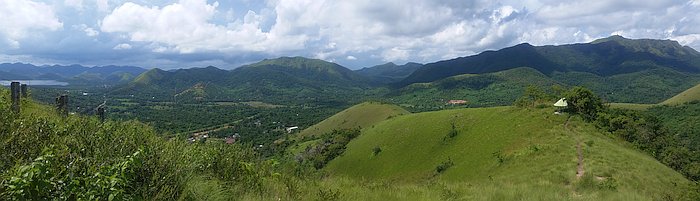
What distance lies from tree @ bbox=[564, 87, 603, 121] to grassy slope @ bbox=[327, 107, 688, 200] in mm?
2693

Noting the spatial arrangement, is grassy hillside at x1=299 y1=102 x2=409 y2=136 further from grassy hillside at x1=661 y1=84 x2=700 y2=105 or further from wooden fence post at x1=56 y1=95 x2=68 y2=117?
wooden fence post at x1=56 y1=95 x2=68 y2=117

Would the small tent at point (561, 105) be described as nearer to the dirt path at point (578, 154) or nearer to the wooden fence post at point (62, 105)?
the dirt path at point (578, 154)

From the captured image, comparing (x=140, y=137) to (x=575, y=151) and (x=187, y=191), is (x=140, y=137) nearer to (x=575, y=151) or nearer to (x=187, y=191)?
(x=187, y=191)

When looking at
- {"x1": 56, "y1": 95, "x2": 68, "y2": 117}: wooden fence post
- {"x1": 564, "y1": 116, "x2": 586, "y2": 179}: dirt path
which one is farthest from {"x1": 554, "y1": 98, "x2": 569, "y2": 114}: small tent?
{"x1": 56, "y1": 95, "x2": 68, "y2": 117}: wooden fence post

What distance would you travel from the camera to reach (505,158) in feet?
125

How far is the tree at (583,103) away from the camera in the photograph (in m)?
46.2

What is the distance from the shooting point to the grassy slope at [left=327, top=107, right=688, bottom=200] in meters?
12.8

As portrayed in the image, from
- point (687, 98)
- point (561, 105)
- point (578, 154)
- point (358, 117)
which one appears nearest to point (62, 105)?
point (578, 154)

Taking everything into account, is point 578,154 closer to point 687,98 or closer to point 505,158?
point 505,158

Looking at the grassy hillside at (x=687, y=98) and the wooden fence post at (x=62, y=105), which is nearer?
the wooden fence post at (x=62, y=105)

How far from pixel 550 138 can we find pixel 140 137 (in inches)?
1531

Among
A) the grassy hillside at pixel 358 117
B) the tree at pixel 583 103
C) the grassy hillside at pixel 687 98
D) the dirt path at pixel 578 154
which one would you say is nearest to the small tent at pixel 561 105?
the tree at pixel 583 103

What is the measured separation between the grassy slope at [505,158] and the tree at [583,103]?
2693 millimetres

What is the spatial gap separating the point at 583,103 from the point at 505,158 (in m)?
15.1
